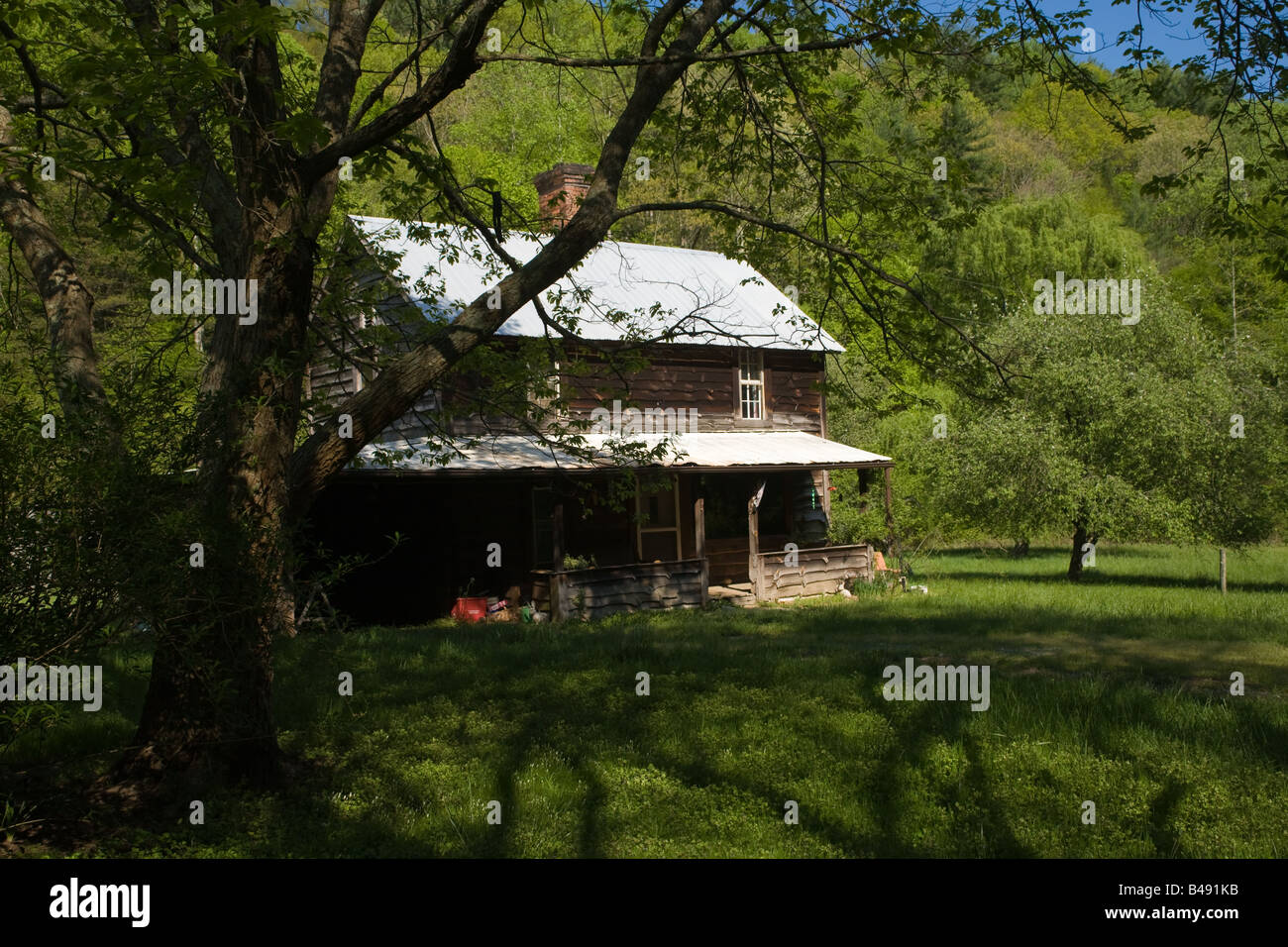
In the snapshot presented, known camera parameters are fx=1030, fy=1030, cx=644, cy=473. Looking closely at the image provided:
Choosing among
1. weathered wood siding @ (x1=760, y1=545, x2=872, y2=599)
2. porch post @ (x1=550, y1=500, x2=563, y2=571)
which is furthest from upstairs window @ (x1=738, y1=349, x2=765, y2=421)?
porch post @ (x1=550, y1=500, x2=563, y2=571)

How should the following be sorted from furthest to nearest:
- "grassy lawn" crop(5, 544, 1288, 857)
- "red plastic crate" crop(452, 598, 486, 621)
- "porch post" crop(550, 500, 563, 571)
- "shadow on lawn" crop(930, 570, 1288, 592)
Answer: "shadow on lawn" crop(930, 570, 1288, 592), "red plastic crate" crop(452, 598, 486, 621), "porch post" crop(550, 500, 563, 571), "grassy lawn" crop(5, 544, 1288, 857)

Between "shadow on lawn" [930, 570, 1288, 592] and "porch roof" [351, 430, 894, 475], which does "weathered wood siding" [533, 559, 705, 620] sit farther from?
"shadow on lawn" [930, 570, 1288, 592]

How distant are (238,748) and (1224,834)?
19.2ft

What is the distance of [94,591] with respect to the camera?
496 cm

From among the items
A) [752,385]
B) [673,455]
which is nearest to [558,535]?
[673,455]

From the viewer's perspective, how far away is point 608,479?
15031mm

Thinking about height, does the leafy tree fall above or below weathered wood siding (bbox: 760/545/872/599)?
above

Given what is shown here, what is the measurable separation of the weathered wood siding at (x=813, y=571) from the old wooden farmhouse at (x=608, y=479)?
41 mm

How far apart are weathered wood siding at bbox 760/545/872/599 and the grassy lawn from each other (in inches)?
334

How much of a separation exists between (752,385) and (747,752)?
1637 cm

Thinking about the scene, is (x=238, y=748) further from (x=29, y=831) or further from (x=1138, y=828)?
(x=1138, y=828)

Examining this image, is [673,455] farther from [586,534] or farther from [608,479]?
[608,479]

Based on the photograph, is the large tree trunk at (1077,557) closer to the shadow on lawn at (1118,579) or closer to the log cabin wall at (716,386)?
the shadow on lawn at (1118,579)

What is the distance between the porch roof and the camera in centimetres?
1605
